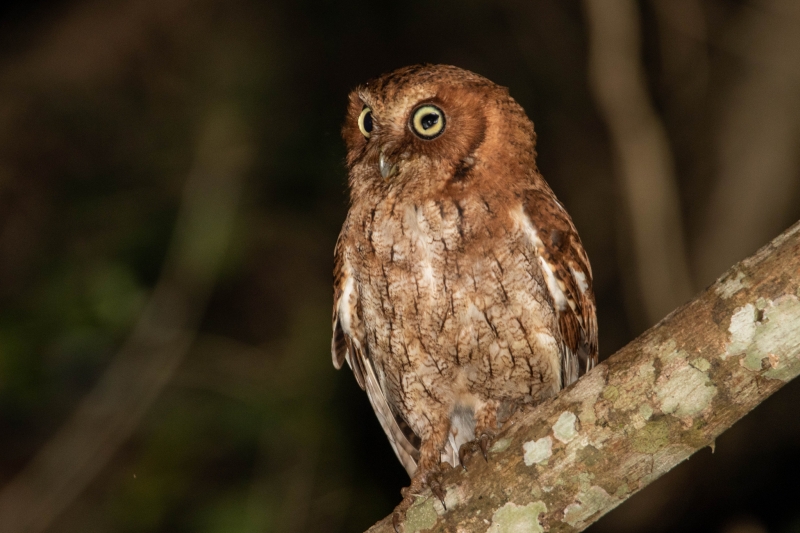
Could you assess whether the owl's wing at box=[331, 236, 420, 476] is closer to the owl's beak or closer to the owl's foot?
the owl's beak

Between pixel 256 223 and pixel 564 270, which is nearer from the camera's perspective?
pixel 564 270

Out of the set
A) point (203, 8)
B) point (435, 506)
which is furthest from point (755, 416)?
point (203, 8)

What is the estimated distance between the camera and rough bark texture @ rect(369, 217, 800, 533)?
5.15 feet

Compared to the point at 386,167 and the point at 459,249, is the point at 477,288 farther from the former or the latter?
the point at 386,167

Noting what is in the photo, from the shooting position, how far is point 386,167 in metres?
2.28

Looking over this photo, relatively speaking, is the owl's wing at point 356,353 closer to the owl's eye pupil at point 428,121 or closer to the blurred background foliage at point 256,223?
the owl's eye pupil at point 428,121

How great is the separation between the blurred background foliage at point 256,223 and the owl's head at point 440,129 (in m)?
1.48

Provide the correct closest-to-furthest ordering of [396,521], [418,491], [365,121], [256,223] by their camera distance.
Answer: [396,521]
[418,491]
[365,121]
[256,223]

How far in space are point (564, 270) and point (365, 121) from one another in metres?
0.76

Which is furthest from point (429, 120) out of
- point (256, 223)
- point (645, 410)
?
point (256, 223)

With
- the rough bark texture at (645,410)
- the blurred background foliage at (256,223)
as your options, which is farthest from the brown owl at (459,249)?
the blurred background foliage at (256,223)

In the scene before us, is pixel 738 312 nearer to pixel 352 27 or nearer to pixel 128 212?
pixel 128 212

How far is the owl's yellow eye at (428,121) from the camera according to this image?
7.45 feet

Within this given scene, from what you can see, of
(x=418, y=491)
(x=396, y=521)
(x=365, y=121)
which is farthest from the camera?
(x=365, y=121)
